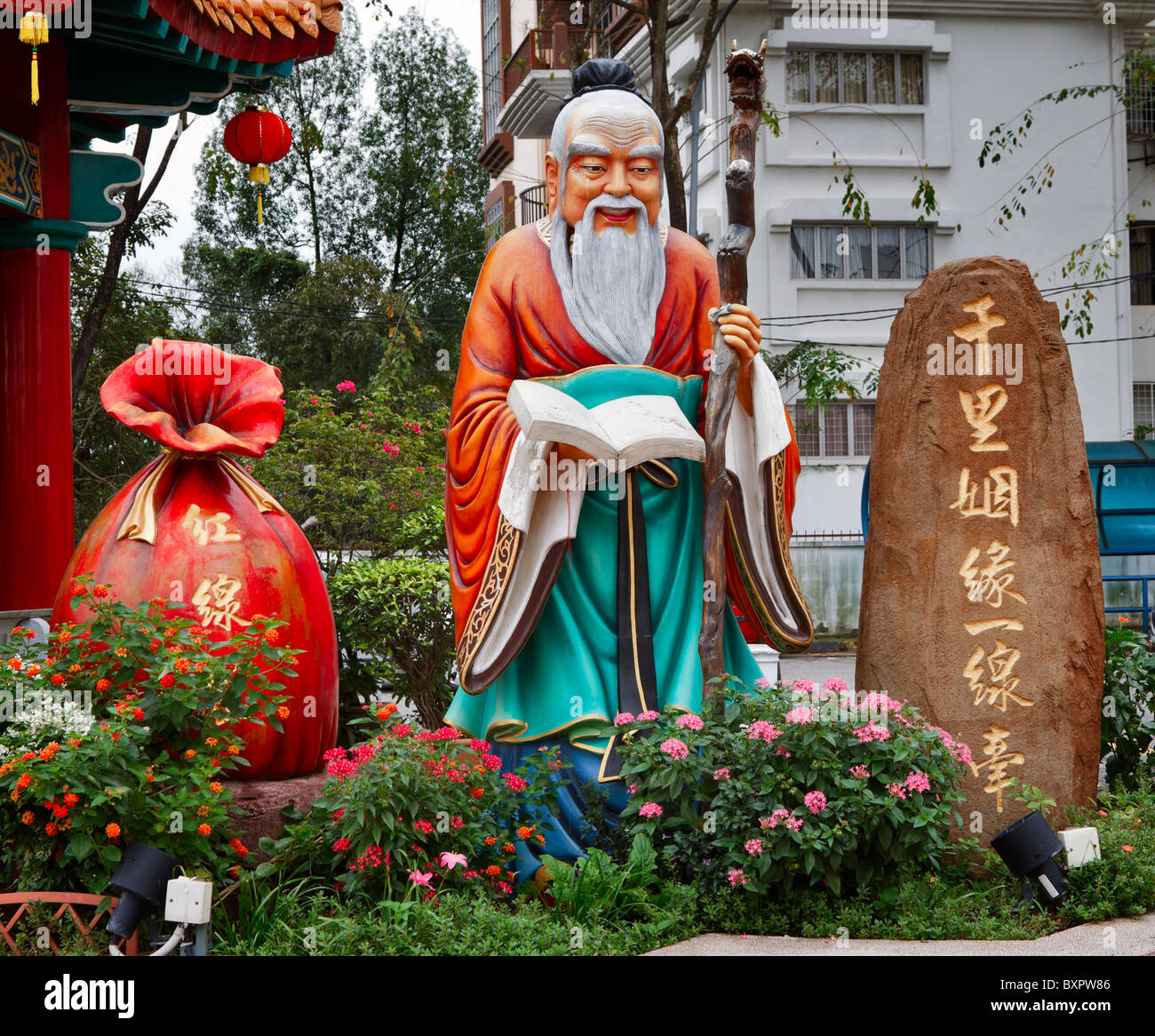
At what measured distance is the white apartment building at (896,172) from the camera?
1709 centimetres

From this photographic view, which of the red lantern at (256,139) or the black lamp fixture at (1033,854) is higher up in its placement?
the red lantern at (256,139)

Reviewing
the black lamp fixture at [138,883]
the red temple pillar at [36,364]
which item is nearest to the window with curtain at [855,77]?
the red temple pillar at [36,364]

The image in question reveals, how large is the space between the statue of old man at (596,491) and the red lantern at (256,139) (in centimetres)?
390

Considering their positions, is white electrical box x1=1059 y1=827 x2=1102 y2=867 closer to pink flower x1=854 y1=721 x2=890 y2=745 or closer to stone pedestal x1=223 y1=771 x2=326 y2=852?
pink flower x1=854 y1=721 x2=890 y2=745

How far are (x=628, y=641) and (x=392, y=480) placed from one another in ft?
14.1

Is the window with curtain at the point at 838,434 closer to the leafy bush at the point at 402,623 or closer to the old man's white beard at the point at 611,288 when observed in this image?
the leafy bush at the point at 402,623

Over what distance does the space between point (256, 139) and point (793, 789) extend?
19.7 ft

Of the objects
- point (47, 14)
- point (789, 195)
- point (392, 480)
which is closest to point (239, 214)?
point (789, 195)

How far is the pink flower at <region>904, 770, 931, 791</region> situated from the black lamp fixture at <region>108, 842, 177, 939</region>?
2216 millimetres

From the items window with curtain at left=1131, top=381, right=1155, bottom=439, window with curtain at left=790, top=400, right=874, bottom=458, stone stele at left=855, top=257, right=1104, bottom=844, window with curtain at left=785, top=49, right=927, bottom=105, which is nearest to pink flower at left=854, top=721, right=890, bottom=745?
stone stele at left=855, top=257, right=1104, bottom=844

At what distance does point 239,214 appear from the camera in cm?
2652

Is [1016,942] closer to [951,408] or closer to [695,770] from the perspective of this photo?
[695,770]

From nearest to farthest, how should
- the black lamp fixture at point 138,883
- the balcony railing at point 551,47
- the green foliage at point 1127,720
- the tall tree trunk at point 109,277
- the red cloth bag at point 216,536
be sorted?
the black lamp fixture at point 138,883, the red cloth bag at point 216,536, the green foliage at point 1127,720, the tall tree trunk at point 109,277, the balcony railing at point 551,47

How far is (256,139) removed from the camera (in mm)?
8406
